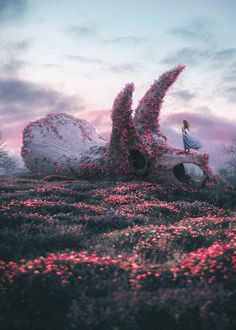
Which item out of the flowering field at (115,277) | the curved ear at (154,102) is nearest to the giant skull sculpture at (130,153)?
the curved ear at (154,102)

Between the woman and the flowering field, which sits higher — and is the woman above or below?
above

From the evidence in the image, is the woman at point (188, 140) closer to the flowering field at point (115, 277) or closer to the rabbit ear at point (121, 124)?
the rabbit ear at point (121, 124)

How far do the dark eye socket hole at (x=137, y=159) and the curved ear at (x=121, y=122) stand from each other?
0.73 metres

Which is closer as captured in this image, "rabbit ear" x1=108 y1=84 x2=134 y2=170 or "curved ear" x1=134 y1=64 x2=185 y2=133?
"rabbit ear" x1=108 y1=84 x2=134 y2=170

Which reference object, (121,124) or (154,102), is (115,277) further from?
(154,102)

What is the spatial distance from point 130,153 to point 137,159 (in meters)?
0.65

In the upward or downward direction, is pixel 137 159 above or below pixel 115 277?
above

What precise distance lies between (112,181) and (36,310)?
18167mm

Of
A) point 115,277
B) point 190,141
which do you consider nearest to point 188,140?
point 190,141

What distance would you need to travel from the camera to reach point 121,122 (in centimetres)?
2539

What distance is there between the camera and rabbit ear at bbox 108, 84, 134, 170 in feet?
81.3

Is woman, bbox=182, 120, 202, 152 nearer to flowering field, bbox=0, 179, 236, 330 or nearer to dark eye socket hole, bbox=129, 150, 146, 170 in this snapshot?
dark eye socket hole, bbox=129, 150, 146, 170

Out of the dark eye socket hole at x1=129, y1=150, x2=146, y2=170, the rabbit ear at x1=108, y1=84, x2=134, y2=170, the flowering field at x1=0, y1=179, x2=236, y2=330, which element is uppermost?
the rabbit ear at x1=108, y1=84, x2=134, y2=170

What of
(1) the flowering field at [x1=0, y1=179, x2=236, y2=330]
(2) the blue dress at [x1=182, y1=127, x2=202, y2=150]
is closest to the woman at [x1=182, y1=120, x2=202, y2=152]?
(2) the blue dress at [x1=182, y1=127, x2=202, y2=150]
